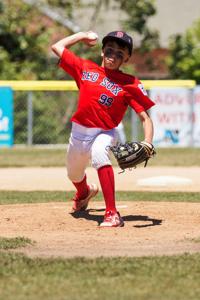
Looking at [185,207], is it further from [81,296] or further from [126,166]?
[81,296]

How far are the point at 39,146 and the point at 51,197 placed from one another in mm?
9944

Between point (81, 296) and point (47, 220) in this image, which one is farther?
point (47, 220)

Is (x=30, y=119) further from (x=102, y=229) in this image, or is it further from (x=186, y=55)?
(x=102, y=229)

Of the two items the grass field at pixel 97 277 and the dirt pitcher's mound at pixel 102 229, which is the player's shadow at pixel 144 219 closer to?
the dirt pitcher's mound at pixel 102 229

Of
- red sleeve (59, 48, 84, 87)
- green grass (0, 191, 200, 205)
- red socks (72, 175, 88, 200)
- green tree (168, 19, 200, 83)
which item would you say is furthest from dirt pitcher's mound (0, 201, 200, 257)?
green tree (168, 19, 200, 83)

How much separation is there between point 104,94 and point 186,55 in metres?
19.5

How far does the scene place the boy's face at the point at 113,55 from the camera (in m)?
7.74

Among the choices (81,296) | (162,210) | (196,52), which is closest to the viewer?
(81,296)

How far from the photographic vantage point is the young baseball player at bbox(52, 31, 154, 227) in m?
7.73

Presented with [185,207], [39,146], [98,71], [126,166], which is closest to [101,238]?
[126,166]

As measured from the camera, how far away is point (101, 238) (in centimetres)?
720

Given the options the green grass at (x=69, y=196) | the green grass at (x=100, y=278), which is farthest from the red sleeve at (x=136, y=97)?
the green grass at (x=69, y=196)

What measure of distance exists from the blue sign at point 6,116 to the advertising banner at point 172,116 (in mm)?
3195

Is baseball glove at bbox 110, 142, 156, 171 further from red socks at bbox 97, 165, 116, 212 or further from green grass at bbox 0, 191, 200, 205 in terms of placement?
green grass at bbox 0, 191, 200, 205
